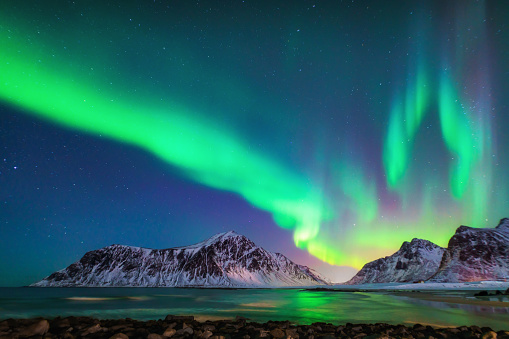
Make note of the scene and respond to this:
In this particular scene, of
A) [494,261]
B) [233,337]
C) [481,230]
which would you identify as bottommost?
[233,337]

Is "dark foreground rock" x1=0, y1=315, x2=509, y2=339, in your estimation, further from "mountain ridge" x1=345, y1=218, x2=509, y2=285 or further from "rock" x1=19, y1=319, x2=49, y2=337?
"mountain ridge" x1=345, y1=218, x2=509, y2=285

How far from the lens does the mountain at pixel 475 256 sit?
438 feet

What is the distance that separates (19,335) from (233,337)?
9648mm

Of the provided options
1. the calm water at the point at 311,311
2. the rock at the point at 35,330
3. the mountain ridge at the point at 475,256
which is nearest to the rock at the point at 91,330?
the rock at the point at 35,330

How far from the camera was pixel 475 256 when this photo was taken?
5645 inches

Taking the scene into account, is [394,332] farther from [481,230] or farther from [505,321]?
[481,230]

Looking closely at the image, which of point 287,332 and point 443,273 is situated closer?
point 287,332

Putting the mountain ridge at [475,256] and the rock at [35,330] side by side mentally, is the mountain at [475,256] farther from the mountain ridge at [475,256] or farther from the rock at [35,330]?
the rock at [35,330]

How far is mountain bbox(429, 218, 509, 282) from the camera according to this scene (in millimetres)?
133500

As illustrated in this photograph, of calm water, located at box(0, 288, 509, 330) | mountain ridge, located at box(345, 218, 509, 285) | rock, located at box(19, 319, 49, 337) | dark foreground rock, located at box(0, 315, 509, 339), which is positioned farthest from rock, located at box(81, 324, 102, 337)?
mountain ridge, located at box(345, 218, 509, 285)

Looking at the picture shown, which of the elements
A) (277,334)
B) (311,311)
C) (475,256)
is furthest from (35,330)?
(475,256)

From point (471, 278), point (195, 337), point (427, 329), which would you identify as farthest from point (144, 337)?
point (471, 278)

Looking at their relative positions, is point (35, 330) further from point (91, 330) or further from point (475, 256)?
point (475, 256)

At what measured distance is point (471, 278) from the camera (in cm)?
13338
